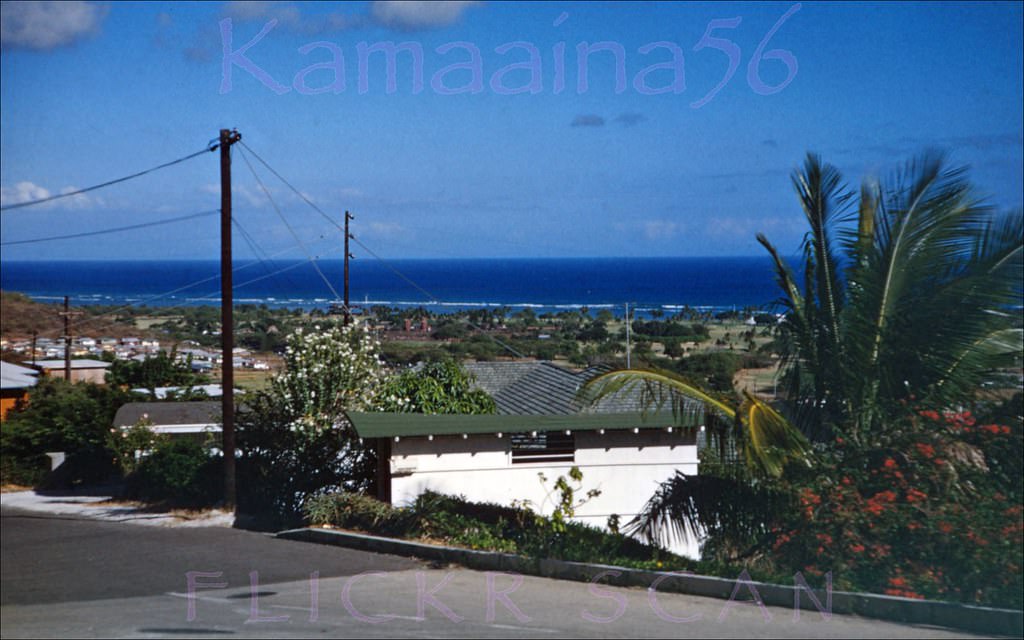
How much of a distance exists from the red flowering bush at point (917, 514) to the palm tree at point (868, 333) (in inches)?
12.4

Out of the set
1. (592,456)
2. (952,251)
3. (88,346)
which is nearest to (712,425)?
(952,251)

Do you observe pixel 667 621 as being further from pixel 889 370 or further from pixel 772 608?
pixel 889 370

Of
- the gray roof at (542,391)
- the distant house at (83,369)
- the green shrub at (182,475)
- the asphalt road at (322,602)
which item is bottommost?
the asphalt road at (322,602)

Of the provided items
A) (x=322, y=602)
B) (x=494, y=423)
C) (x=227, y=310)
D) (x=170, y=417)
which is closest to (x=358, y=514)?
(x=494, y=423)

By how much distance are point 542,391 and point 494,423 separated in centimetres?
337

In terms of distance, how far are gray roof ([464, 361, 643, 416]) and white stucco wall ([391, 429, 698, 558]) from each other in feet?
2.35

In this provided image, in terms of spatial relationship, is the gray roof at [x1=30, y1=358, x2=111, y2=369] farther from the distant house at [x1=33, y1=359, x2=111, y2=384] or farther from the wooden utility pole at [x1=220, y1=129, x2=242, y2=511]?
the wooden utility pole at [x1=220, y1=129, x2=242, y2=511]

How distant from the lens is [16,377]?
33750mm

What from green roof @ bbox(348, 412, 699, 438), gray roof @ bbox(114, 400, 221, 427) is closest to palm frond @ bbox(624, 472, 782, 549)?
green roof @ bbox(348, 412, 699, 438)

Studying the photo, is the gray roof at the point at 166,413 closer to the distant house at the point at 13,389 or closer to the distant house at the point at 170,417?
the distant house at the point at 170,417

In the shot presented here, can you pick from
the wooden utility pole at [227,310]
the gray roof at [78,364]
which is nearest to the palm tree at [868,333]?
the wooden utility pole at [227,310]

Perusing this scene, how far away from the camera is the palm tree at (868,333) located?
10.2 metres

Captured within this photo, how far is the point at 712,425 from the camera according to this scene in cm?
1084

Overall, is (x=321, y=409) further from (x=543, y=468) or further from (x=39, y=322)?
(x=39, y=322)
